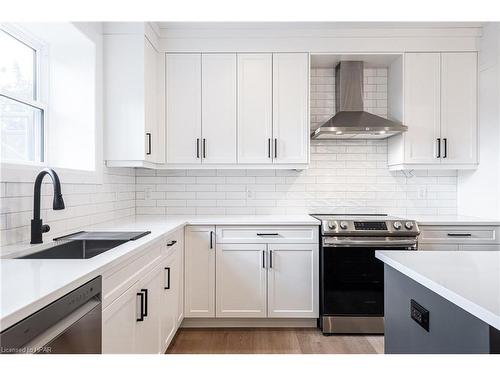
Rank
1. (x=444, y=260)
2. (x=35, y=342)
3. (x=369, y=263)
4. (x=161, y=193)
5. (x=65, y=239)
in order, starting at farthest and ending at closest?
1. (x=161, y=193)
2. (x=369, y=263)
3. (x=65, y=239)
4. (x=444, y=260)
5. (x=35, y=342)

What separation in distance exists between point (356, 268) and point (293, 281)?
0.52 m

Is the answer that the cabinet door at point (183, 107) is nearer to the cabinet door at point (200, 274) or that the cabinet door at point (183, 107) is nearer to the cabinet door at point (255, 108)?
the cabinet door at point (255, 108)

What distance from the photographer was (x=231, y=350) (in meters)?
2.62

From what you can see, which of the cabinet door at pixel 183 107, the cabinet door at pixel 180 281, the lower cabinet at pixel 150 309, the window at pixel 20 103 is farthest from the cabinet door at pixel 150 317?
the cabinet door at pixel 183 107

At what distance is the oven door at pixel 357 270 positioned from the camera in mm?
2867

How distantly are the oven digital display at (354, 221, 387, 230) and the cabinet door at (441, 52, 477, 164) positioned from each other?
0.98m

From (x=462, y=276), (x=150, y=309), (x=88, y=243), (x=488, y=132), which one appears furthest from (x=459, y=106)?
(x=88, y=243)

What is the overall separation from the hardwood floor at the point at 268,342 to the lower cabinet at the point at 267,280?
141 millimetres

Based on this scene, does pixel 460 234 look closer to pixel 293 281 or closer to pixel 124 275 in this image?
pixel 293 281

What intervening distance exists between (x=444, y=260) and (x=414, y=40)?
258 centimetres

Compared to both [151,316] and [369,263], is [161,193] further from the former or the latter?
[369,263]

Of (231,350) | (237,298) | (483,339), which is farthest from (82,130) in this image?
(483,339)

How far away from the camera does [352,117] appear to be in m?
3.28

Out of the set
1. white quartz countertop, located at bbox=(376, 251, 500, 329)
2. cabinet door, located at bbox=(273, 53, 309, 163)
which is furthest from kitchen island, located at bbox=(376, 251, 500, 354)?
cabinet door, located at bbox=(273, 53, 309, 163)
